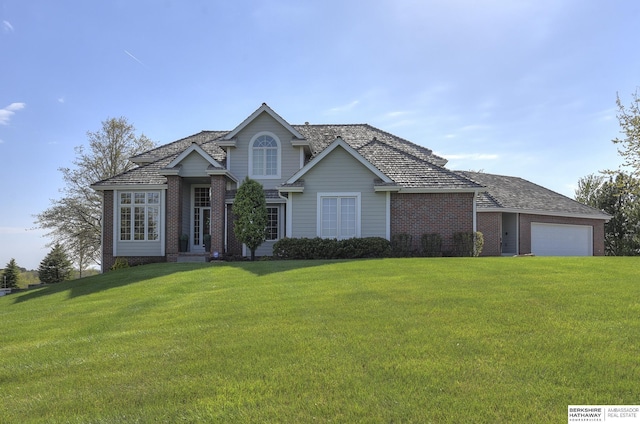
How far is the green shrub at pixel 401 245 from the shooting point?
1877cm

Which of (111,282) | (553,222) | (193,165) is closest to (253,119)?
(193,165)

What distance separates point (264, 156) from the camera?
21.8 metres

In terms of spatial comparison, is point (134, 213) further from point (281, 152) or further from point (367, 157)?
point (367, 157)

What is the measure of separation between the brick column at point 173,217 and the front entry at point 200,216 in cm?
167

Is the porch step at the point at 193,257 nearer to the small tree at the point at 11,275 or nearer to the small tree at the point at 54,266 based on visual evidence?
the small tree at the point at 54,266

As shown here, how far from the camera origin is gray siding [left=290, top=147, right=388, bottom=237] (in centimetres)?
1926

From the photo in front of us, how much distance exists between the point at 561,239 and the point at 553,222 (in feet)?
4.06

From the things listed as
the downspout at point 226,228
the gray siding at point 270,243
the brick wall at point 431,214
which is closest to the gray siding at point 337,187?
the brick wall at point 431,214

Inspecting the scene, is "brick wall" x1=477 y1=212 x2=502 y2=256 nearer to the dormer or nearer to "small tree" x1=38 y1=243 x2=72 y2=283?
the dormer

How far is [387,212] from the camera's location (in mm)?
19266

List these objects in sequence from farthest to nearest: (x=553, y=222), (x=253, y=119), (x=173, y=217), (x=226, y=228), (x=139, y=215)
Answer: (x=553, y=222), (x=253, y=119), (x=139, y=215), (x=226, y=228), (x=173, y=217)

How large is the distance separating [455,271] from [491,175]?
2176 centimetres

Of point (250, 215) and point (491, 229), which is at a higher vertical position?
point (250, 215)

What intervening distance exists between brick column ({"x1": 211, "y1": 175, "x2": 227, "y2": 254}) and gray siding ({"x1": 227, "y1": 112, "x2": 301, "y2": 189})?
1.54 metres
